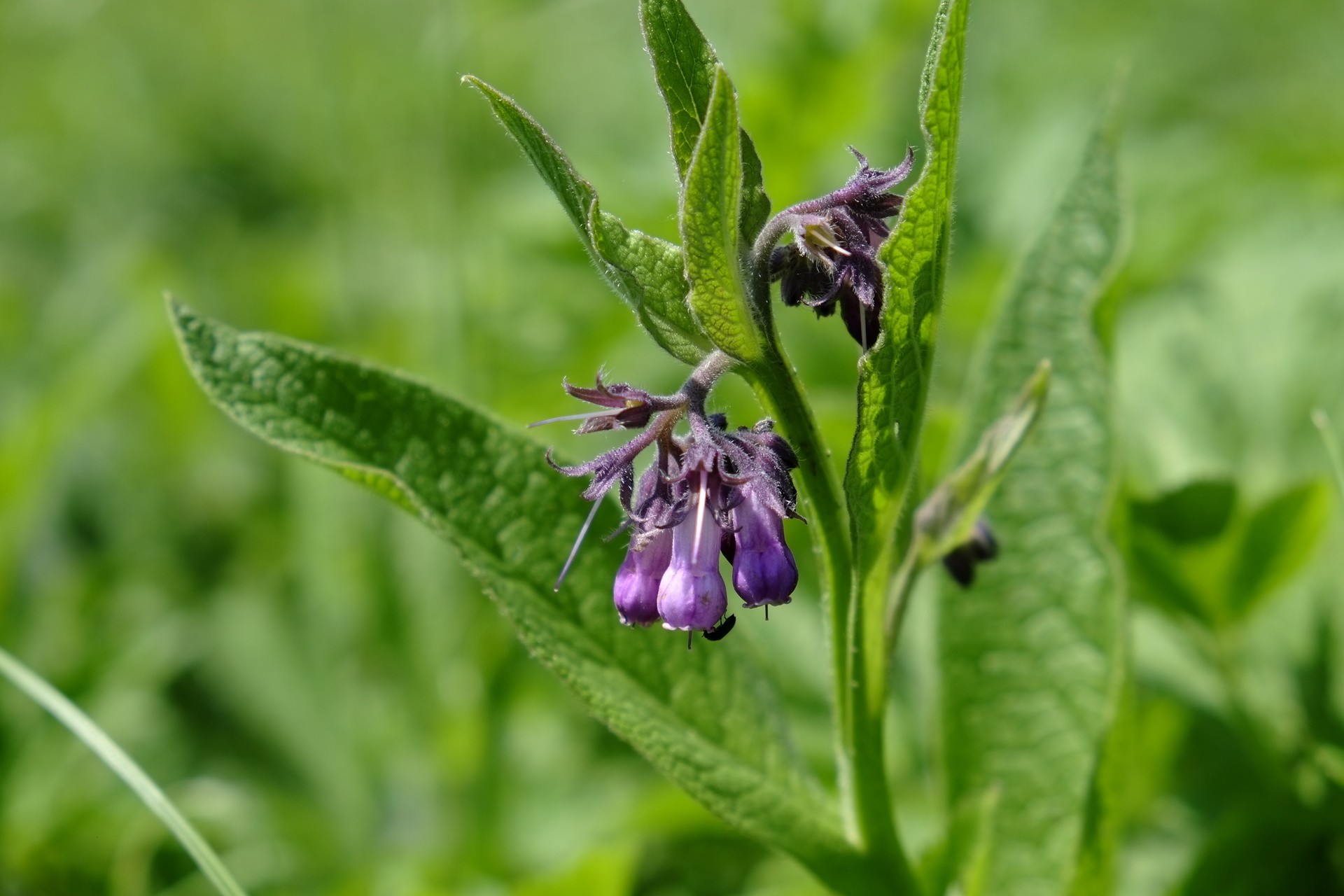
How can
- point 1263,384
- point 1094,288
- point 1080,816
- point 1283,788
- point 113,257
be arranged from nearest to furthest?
point 1080,816
point 1094,288
point 1283,788
point 1263,384
point 113,257

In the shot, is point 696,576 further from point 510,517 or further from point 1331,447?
point 1331,447

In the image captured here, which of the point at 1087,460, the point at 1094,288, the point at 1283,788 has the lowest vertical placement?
the point at 1283,788

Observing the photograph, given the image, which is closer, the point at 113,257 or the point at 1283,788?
the point at 1283,788

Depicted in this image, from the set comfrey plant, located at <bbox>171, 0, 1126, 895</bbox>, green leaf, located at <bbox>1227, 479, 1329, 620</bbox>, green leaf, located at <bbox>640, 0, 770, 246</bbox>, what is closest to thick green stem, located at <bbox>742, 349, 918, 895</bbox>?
comfrey plant, located at <bbox>171, 0, 1126, 895</bbox>

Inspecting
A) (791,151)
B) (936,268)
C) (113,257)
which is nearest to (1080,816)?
(936,268)

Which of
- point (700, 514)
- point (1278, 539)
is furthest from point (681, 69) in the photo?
point (1278, 539)

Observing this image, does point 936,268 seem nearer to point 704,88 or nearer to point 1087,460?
point 704,88

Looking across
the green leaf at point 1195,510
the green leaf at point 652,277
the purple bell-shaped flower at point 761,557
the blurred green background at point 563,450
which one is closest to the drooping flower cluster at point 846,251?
the green leaf at point 652,277

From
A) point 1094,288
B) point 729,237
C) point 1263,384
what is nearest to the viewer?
point 729,237
